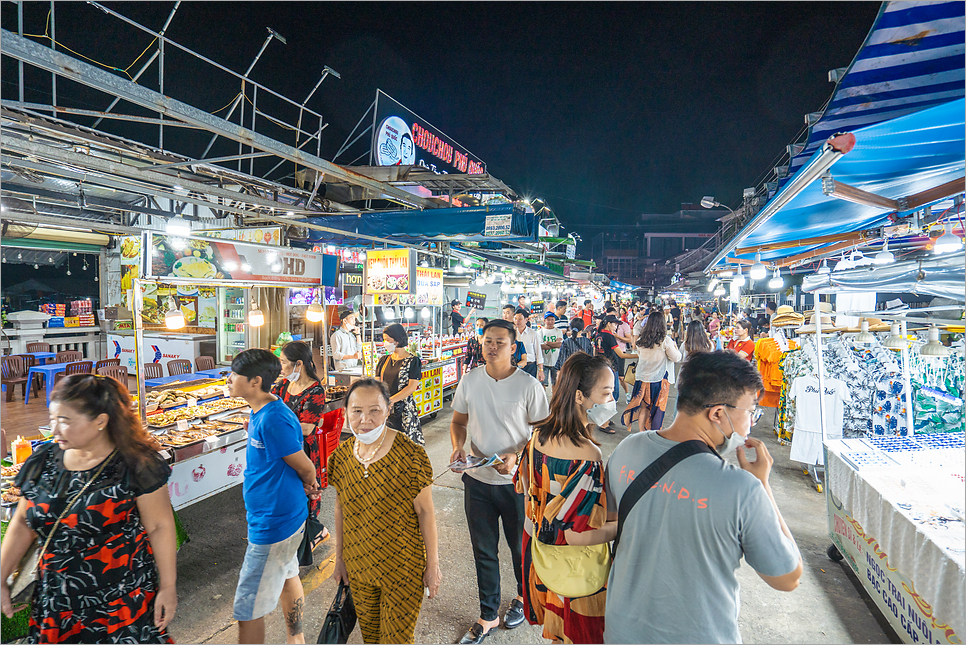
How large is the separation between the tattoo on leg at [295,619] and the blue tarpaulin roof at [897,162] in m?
4.09

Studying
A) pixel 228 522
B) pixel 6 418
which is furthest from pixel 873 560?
pixel 6 418

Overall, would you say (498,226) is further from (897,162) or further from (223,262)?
(897,162)

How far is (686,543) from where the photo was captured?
152cm

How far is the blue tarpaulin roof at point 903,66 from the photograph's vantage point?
2.00 m

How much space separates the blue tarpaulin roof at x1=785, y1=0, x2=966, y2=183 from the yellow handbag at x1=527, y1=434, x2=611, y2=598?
8.04 ft

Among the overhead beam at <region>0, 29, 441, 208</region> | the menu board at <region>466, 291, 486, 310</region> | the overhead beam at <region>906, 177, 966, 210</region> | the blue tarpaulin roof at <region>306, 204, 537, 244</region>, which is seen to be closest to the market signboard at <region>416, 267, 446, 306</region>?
the blue tarpaulin roof at <region>306, 204, 537, 244</region>

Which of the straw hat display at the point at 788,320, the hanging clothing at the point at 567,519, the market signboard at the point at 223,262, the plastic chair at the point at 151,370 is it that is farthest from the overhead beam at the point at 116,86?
the straw hat display at the point at 788,320

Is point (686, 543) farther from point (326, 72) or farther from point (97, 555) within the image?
point (326, 72)

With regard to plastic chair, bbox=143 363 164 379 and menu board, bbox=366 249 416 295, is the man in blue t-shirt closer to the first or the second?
menu board, bbox=366 249 416 295

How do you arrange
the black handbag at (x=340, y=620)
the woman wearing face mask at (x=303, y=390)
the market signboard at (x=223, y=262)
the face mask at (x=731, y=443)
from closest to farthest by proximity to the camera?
the face mask at (x=731, y=443) → the black handbag at (x=340, y=620) → the woman wearing face mask at (x=303, y=390) → the market signboard at (x=223, y=262)

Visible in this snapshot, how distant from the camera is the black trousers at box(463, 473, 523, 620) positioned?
2.89 m

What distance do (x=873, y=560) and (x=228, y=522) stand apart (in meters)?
5.68

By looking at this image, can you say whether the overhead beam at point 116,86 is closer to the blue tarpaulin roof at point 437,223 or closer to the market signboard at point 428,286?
the blue tarpaulin roof at point 437,223

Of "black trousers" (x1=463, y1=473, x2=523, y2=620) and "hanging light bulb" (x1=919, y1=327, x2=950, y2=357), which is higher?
"hanging light bulb" (x1=919, y1=327, x2=950, y2=357)
